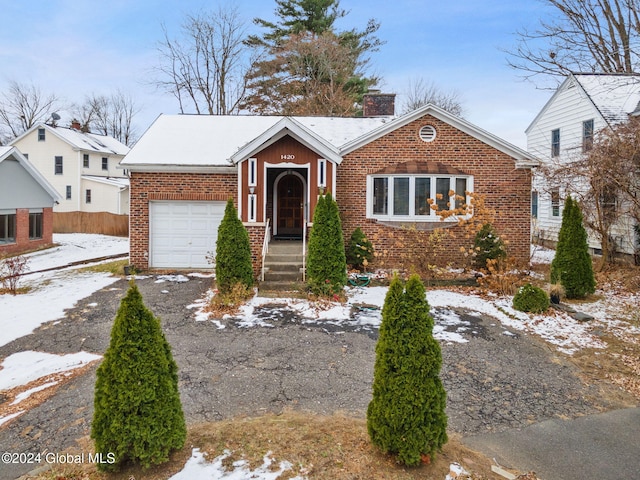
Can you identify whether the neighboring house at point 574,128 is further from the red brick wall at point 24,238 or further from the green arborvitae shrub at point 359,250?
the red brick wall at point 24,238

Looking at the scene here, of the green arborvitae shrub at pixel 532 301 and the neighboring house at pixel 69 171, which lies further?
the neighboring house at pixel 69 171

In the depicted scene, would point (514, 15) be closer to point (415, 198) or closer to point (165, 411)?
point (415, 198)

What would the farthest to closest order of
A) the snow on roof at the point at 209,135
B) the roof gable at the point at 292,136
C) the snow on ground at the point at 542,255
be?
1. the snow on ground at the point at 542,255
2. the snow on roof at the point at 209,135
3. the roof gable at the point at 292,136

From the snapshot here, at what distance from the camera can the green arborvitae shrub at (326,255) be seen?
983cm

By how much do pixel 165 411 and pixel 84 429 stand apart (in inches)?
67.3

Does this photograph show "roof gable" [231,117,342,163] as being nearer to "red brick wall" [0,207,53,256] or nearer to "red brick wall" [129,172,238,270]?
"red brick wall" [129,172,238,270]

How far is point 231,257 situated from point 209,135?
674 cm

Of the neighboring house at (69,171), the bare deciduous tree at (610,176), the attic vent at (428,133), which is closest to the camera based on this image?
the bare deciduous tree at (610,176)

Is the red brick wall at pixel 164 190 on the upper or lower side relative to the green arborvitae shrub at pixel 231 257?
upper

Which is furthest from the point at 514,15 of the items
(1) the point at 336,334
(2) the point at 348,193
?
(1) the point at 336,334

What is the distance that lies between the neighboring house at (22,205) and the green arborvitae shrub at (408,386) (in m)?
19.8

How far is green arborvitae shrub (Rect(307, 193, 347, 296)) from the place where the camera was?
9.83 metres

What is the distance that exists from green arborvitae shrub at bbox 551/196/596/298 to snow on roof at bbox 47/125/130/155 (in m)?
32.1

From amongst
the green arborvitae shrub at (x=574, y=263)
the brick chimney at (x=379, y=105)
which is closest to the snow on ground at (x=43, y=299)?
the brick chimney at (x=379, y=105)
